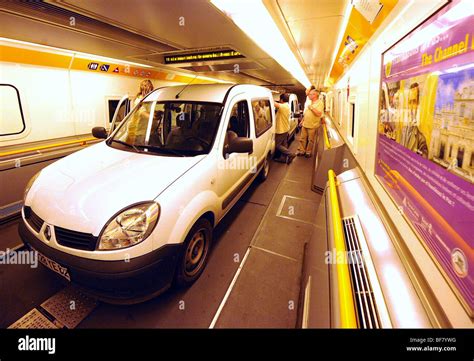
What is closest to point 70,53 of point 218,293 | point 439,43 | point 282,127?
point 282,127

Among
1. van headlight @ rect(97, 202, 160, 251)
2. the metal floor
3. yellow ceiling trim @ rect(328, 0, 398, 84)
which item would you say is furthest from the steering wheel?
yellow ceiling trim @ rect(328, 0, 398, 84)

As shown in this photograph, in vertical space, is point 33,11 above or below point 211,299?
above

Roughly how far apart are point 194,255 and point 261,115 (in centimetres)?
330

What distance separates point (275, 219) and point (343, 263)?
230 cm

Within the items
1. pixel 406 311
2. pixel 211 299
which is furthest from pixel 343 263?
pixel 211 299

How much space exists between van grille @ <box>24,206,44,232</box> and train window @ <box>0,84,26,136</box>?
320 centimetres

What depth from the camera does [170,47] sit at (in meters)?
5.07

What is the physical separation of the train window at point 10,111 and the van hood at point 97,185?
9.19 feet

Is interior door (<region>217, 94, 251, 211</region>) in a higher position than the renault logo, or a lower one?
higher

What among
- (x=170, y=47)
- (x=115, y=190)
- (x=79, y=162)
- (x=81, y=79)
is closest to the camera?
(x=115, y=190)

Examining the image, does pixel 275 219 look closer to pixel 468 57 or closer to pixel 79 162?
pixel 79 162

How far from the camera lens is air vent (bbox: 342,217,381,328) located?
3.90 feet

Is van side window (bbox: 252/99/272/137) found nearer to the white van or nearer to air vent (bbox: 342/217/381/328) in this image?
the white van

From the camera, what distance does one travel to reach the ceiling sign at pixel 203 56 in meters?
5.61
